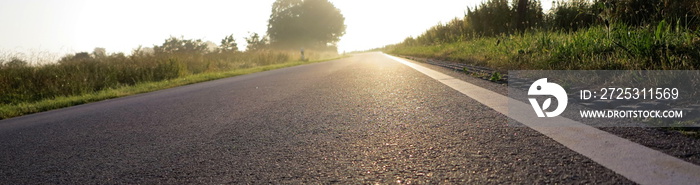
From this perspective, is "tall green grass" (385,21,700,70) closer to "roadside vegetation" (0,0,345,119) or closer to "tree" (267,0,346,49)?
"roadside vegetation" (0,0,345,119)

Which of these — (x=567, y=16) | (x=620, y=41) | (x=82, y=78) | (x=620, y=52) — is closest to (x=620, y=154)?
(x=620, y=52)

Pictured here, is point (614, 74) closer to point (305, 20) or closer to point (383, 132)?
point (383, 132)

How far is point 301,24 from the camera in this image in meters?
50.6

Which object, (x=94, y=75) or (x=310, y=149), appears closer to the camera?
(x=310, y=149)

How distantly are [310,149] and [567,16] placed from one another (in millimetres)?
9083

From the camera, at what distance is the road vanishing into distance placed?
1.47 meters

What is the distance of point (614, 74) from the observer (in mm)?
3416

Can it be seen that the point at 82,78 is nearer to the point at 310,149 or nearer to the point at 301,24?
the point at 310,149

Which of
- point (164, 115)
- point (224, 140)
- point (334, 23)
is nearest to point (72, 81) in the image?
point (164, 115)

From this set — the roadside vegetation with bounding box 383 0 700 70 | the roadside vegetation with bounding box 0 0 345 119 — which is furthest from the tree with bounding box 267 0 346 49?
the roadside vegetation with bounding box 383 0 700 70

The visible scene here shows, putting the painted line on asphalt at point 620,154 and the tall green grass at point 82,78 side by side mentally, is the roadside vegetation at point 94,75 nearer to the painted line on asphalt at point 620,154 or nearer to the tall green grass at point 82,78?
the tall green grass at point 82,78

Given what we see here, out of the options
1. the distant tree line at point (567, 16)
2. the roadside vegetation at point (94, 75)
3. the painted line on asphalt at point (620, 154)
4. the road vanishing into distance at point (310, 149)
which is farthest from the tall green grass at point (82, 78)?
the distant tree line at point (567, 16)

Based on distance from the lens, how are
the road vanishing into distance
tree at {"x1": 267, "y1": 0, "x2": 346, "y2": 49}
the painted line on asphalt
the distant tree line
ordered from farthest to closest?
1. tree at {"x1": 267, "y1": 0, "x2": 346, "y2": 49}
2. the distant tree line
3. the road vanishing into distance
4. the painted line on asphalt

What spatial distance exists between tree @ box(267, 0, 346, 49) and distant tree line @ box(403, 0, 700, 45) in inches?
1349
